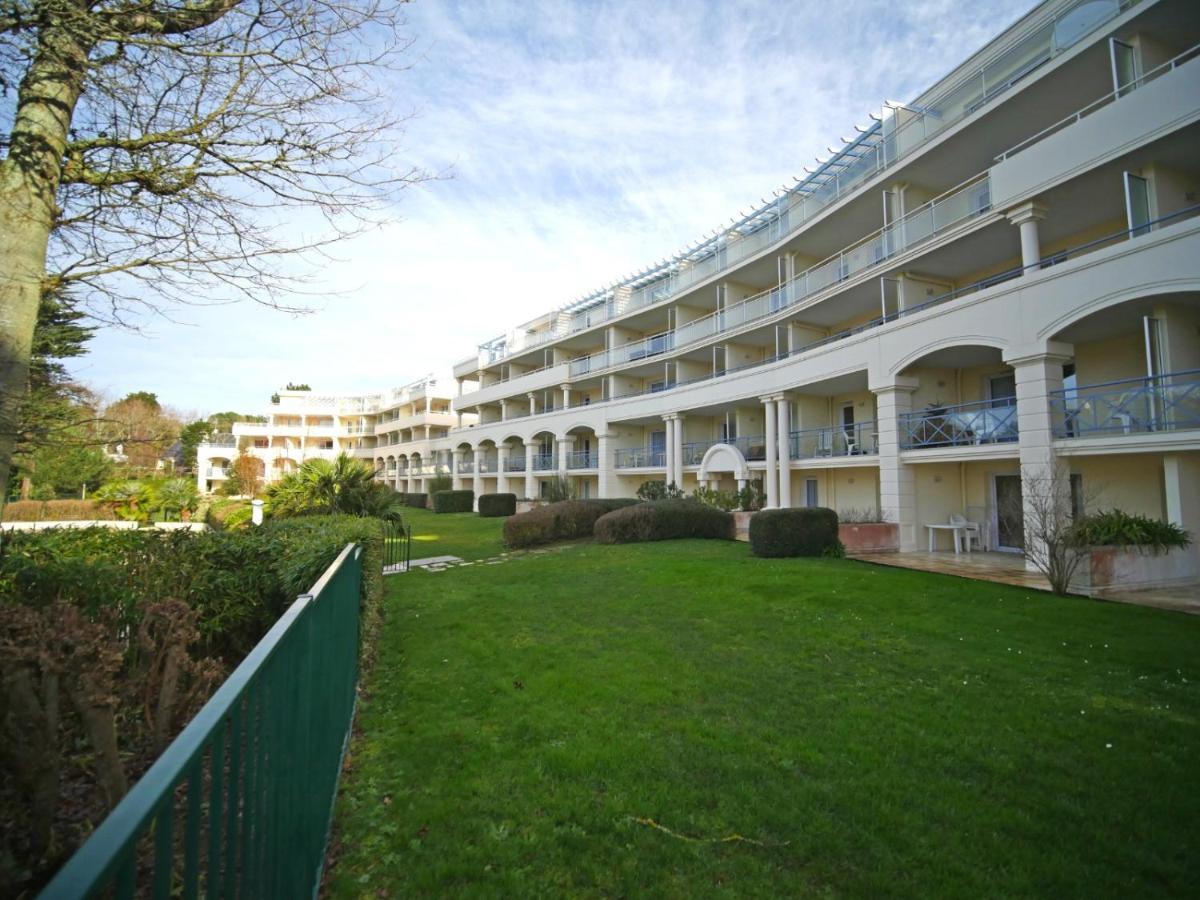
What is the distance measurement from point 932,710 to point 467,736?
3791 millimetres

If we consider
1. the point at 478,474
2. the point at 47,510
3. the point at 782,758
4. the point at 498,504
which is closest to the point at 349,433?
the point at 478,474

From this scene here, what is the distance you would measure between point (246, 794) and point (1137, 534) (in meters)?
13.7

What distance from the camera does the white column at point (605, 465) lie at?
30.8m

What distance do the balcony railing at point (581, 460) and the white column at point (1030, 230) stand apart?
22.6 metres

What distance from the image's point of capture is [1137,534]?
10438mm

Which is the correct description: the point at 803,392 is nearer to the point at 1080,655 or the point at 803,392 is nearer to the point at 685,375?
the point at 685,375

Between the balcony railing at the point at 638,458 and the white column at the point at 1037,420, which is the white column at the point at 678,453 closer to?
the balcony railing at the point at 638,458

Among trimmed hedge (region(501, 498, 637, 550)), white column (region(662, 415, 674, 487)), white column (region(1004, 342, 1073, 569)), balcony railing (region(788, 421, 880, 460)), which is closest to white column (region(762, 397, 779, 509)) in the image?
balcony railing (region(788, 421, 880, 460))

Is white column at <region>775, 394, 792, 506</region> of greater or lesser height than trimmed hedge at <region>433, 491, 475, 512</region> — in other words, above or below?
above

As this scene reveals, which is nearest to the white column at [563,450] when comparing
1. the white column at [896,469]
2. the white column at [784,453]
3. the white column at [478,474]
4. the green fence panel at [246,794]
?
the white column at [478,474]

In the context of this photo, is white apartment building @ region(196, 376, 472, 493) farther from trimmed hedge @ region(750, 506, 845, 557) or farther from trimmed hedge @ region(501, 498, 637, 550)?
trimmed hedge @ region(750, 506, 845, 557)

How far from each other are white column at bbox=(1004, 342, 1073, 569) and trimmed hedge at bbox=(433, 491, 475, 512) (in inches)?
1295

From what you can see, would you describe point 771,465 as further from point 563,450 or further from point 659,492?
point 563,450

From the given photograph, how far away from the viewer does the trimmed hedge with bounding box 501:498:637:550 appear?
17880mm
